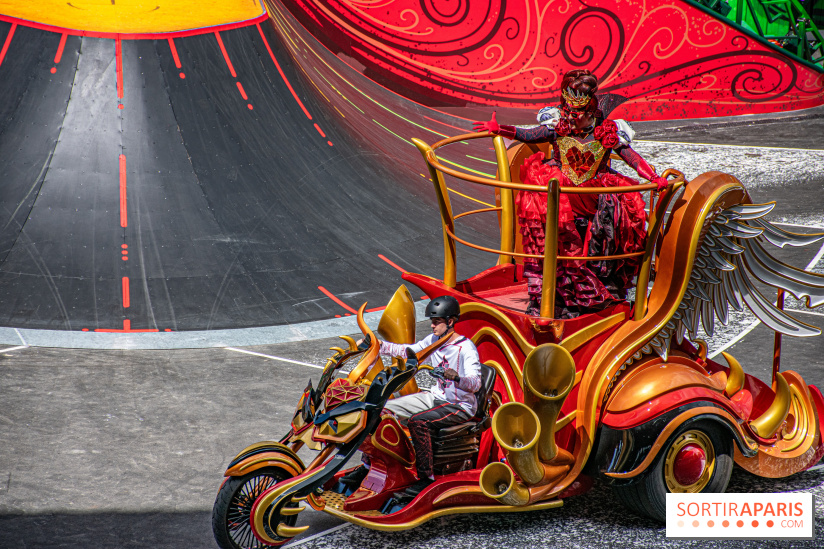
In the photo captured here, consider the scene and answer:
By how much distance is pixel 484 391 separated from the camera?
16.2ft

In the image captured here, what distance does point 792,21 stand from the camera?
16953 mm

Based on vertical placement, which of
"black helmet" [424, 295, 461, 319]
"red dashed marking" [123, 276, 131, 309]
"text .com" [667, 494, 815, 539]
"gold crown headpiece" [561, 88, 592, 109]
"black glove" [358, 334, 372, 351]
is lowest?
"text .com" [667, 494, 815, 539]

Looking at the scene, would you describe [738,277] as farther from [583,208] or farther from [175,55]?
[175,55]

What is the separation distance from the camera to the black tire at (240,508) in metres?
4.63

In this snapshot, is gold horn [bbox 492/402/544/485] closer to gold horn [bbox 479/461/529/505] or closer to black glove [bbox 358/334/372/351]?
gold horn [bbox 479/461/529/505]

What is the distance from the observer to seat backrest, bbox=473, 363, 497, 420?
493 centimetres

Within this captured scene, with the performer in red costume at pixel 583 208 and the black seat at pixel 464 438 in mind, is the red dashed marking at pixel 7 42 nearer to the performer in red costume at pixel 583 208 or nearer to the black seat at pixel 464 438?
the performer in red costume at pixel 583 208

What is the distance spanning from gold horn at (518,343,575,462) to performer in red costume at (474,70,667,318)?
2.84ft

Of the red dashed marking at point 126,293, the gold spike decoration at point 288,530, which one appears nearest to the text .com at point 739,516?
the gold spike decoration at point 288,530

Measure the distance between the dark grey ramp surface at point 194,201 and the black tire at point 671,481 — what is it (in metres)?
4.42

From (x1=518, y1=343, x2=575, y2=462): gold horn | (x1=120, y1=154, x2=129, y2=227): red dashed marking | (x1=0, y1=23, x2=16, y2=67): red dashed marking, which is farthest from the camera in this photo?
(x1=0, y1=23, x2=16, y2=67): red dashed marking

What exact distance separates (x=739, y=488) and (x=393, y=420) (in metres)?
2.37

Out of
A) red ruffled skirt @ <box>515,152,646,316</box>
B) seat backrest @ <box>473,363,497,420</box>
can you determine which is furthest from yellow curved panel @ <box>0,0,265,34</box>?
seat backrest @ <box>473,363,497,420</box>

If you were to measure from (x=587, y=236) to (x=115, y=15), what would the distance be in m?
7.82
